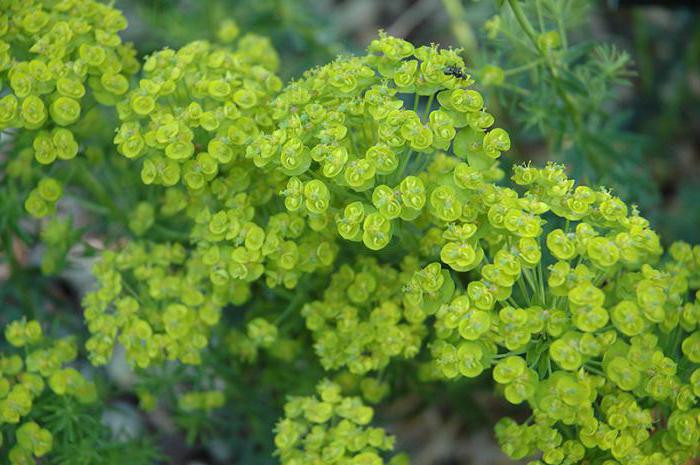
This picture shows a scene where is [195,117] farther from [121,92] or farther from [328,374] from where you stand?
[328,374]

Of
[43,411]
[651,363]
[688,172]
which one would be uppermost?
[688,172]

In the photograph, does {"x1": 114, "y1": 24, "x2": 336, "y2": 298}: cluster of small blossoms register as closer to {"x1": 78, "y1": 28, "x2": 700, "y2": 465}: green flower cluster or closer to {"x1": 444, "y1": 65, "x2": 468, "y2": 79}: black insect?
{"x1": 78, "y1": 28, "x2": 700, "y2": 465}: green flower cluster

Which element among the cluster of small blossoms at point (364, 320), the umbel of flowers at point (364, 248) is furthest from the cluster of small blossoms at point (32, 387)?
the cluster of small blossoms at point (364, 320)

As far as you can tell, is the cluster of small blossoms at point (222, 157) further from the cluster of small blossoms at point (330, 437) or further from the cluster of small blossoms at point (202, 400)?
the cluster of small blossoms at point (202, 400)

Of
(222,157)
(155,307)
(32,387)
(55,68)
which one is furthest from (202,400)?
(55,68)

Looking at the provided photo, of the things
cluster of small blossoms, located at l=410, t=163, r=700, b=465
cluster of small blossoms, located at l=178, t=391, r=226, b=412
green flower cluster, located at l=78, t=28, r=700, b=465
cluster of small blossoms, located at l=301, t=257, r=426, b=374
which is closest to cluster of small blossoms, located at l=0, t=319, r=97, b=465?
green flower cluster, located at l=78, t=28, r=700, b=465

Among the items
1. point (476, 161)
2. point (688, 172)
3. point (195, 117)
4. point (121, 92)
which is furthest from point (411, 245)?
point (688, 172)

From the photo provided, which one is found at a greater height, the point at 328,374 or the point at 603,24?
the point at 603,24

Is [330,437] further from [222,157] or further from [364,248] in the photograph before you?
[222,157]
